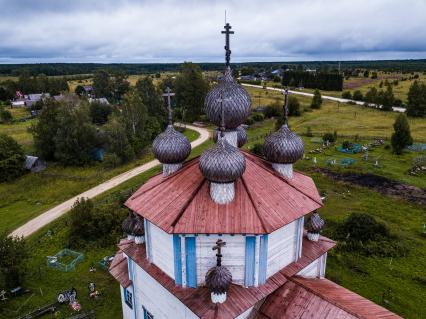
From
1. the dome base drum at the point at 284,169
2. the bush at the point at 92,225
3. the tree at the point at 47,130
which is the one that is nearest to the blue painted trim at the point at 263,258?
the dome base drum at the point at 284,169

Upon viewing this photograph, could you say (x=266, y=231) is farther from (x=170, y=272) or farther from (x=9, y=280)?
(x=9, y=280)

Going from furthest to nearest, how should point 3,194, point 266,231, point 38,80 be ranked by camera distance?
point 38,80
point 3,194
point 266,231

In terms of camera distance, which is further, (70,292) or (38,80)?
(38,80)

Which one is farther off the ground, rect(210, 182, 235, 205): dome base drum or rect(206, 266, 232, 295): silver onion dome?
rect(210, 182, 235, 205): dome base drum

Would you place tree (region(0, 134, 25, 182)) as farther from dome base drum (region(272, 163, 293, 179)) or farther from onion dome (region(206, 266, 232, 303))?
onion dome (region(206, 266, 232, 303))

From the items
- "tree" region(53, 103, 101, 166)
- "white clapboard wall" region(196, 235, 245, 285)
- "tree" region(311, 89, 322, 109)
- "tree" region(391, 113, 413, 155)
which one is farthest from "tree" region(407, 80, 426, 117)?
"white clapboard wall" region(196, 235, 245, 285)

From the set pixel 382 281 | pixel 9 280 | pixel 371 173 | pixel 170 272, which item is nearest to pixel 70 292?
pixel 9 280
